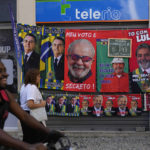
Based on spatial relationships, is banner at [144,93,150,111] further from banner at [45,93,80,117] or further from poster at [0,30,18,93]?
poster at [0,30,18,93]

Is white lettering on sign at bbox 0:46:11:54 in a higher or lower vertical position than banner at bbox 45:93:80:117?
higher

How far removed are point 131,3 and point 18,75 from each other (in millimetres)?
3267

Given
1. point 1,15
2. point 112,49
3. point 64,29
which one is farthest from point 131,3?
point 1,15

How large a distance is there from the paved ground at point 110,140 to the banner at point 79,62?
3.68ft

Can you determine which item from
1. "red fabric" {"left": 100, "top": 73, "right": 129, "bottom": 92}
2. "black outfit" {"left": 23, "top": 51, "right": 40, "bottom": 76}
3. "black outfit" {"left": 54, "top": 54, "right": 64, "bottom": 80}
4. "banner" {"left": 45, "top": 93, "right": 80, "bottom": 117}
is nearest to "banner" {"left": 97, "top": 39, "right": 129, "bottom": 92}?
"red fabric" {"left": 100, "top": 73, "right": 129, "bottom": 92}

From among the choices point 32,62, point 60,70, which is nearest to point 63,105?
point 60,70

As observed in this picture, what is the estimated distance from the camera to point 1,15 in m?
7.89

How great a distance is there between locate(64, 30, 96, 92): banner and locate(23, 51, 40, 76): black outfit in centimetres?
71

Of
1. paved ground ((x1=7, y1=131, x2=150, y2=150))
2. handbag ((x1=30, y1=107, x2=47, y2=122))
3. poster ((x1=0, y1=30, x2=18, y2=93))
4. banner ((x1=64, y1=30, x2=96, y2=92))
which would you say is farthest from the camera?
poster ((x1=0, y1=30, x2=18, y2=93))

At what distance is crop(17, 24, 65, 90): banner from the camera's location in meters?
7.70

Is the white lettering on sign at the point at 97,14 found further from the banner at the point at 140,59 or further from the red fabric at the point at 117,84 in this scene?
the red fabric at the point at 117,84

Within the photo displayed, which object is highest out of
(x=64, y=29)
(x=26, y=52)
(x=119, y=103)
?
(x=64, y=29)

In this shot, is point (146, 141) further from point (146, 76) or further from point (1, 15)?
point (1, 15)

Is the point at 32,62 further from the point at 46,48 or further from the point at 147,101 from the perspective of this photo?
the point at 147,101
